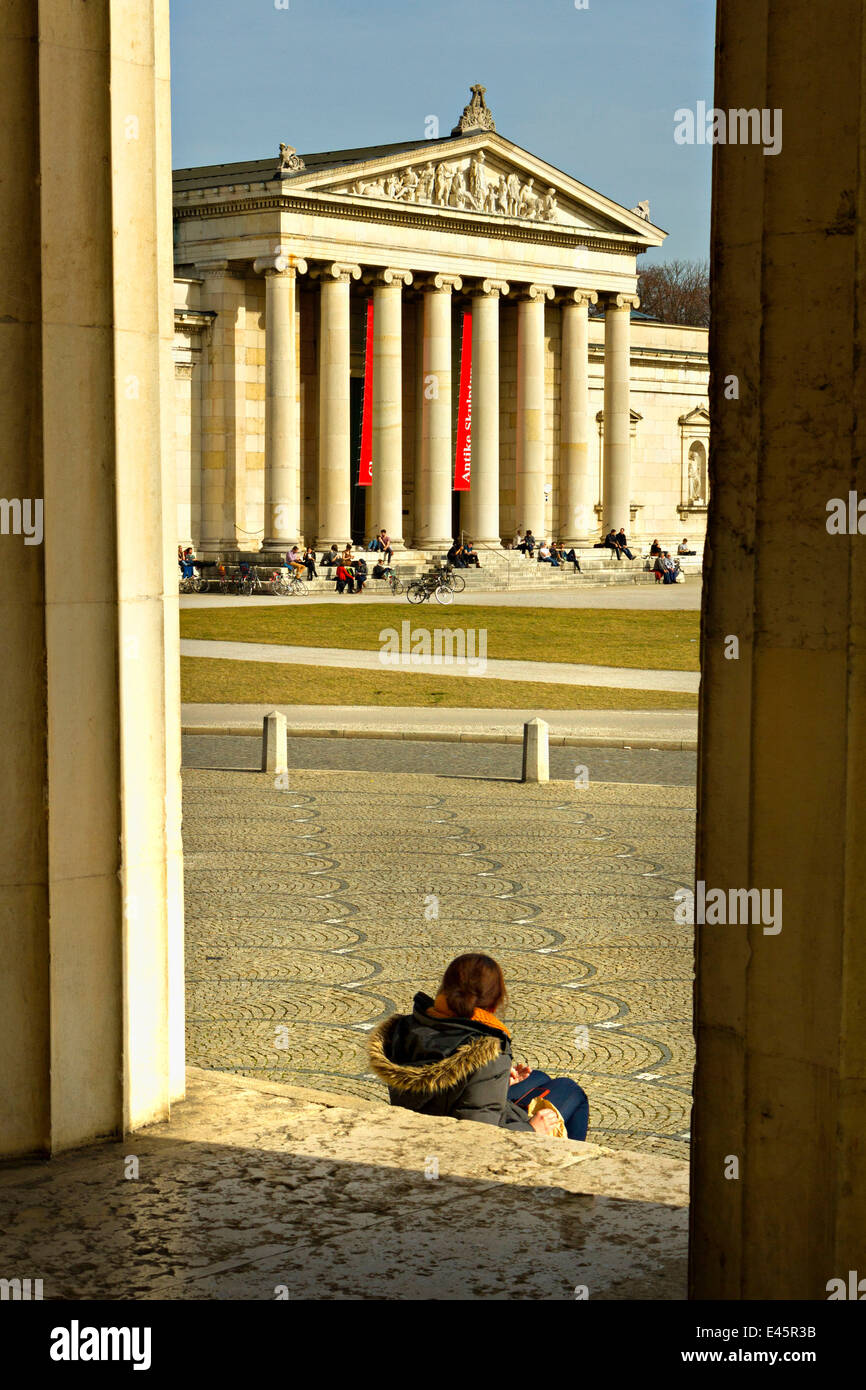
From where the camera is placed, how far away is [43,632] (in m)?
6.42

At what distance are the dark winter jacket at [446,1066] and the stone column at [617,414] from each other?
7362 centimetres

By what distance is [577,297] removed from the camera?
3088 inches

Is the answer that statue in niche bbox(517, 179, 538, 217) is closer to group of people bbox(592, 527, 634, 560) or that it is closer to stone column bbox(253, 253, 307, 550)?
stone column bbox(253, 253, 307, 550)

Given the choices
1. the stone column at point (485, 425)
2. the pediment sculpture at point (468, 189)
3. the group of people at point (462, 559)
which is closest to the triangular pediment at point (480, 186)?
the pediment sculpture at point (468, 189)

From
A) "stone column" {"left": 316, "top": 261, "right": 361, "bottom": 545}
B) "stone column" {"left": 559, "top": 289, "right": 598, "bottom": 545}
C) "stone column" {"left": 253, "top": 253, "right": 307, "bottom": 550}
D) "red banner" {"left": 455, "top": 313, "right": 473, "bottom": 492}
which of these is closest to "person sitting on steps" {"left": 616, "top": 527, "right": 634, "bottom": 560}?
"stone column" {"left": 559, "top": 289, "right": 598, "bottom": 545}

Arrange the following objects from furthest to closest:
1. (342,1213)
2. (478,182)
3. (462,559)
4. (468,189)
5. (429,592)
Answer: (478,182) < (468,189) < (462,559) < (429,592) < (342,1213)

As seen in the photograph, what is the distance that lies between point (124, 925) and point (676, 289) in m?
126

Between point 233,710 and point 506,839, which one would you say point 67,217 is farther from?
point 233,710

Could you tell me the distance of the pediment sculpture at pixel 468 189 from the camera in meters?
69.8

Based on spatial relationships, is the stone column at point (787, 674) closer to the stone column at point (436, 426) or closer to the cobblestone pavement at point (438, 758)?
the cobblestone pavement at point (438, 758)

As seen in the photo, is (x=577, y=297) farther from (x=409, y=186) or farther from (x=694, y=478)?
(x=694, y=478)

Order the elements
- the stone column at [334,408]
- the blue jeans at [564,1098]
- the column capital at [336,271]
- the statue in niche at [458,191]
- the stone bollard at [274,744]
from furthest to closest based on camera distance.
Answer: the statue in niche at [458,191] → the column capital at [336,271] → the stone column at [334,408] → the stone bollard at [274,744] → the blue jeans at [564,1098]

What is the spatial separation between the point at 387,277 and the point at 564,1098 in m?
64.9

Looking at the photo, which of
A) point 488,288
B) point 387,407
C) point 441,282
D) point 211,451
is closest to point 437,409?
point 387,407
